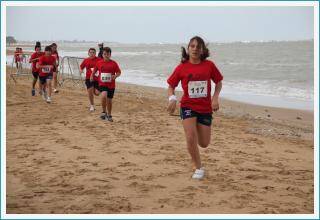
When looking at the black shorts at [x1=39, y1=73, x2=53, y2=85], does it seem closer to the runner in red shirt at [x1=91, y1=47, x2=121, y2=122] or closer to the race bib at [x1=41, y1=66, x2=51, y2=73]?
the race bib at [x1=41, y1=66, x2=51, y2=73]

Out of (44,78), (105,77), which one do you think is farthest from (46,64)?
(105,77)

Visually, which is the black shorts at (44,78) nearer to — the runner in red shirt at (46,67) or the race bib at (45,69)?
the runner in red shirt at (46,67)

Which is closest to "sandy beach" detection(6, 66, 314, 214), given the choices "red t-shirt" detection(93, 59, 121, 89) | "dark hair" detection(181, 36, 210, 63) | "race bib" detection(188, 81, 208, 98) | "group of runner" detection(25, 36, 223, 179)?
"group of runner" detection(25, 36, 223, 179)

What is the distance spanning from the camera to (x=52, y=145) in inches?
272

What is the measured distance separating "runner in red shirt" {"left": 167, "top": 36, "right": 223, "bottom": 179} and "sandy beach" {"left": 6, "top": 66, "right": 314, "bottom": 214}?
2.21ft

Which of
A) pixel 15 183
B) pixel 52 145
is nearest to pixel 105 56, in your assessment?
pixel 52 145

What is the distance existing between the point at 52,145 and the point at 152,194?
2.91m

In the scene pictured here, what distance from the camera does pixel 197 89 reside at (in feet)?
16.6

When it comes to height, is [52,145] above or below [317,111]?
below

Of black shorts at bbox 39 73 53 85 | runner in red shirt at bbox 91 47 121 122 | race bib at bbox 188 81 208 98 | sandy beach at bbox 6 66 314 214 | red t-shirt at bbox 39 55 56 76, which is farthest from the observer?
black shorts at bbox 39 73 53 85

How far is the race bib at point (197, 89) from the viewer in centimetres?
504

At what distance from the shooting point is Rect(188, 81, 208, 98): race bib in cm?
Result: 504

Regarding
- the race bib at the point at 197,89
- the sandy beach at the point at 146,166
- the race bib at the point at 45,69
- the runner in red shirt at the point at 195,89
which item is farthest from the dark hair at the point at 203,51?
the race bib at the point at 45,69

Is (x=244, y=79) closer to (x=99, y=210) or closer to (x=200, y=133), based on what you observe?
(x=200, y=133)
